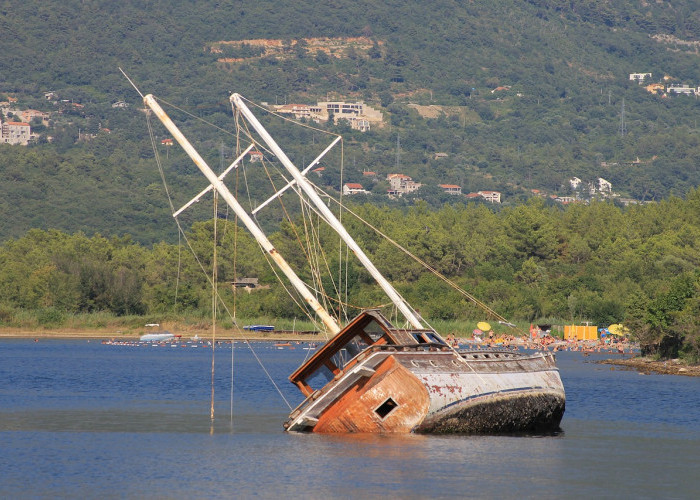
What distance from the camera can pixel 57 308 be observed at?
483 feet

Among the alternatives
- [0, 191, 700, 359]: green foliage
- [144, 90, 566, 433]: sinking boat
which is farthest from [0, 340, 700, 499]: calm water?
[0, 191, 700, 359]: green foliage

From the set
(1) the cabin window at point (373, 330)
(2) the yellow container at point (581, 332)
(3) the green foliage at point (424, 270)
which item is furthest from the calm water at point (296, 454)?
(3) the green foliage at point (424, 270)

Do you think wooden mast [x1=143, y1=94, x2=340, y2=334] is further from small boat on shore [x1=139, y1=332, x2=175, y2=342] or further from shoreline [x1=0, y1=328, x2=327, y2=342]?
shoreline [x1=0, y1=328, x2=327, y2=342]

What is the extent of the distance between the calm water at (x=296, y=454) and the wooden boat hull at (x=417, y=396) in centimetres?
59

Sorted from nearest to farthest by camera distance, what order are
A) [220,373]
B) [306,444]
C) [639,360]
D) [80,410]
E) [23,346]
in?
1. [306,444]
2. [80,410]
3. [220,373]
4. [639,360]
5. [23,346]

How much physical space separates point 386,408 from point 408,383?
4.80 ft

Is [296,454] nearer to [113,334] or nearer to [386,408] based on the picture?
[386,408]

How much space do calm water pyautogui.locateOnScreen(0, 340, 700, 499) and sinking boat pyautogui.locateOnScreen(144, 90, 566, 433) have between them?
0.71m

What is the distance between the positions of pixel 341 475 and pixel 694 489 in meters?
10.5

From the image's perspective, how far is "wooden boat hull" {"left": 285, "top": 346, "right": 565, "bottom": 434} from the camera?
140 feet

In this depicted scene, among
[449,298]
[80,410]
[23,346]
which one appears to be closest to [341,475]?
[80,410]

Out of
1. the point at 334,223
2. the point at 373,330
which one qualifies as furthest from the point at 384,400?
the point at 334,223

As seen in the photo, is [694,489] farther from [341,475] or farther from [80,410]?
[80,410]

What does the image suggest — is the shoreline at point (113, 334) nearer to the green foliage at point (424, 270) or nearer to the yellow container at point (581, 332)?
the green foliage at point (424, 270)
